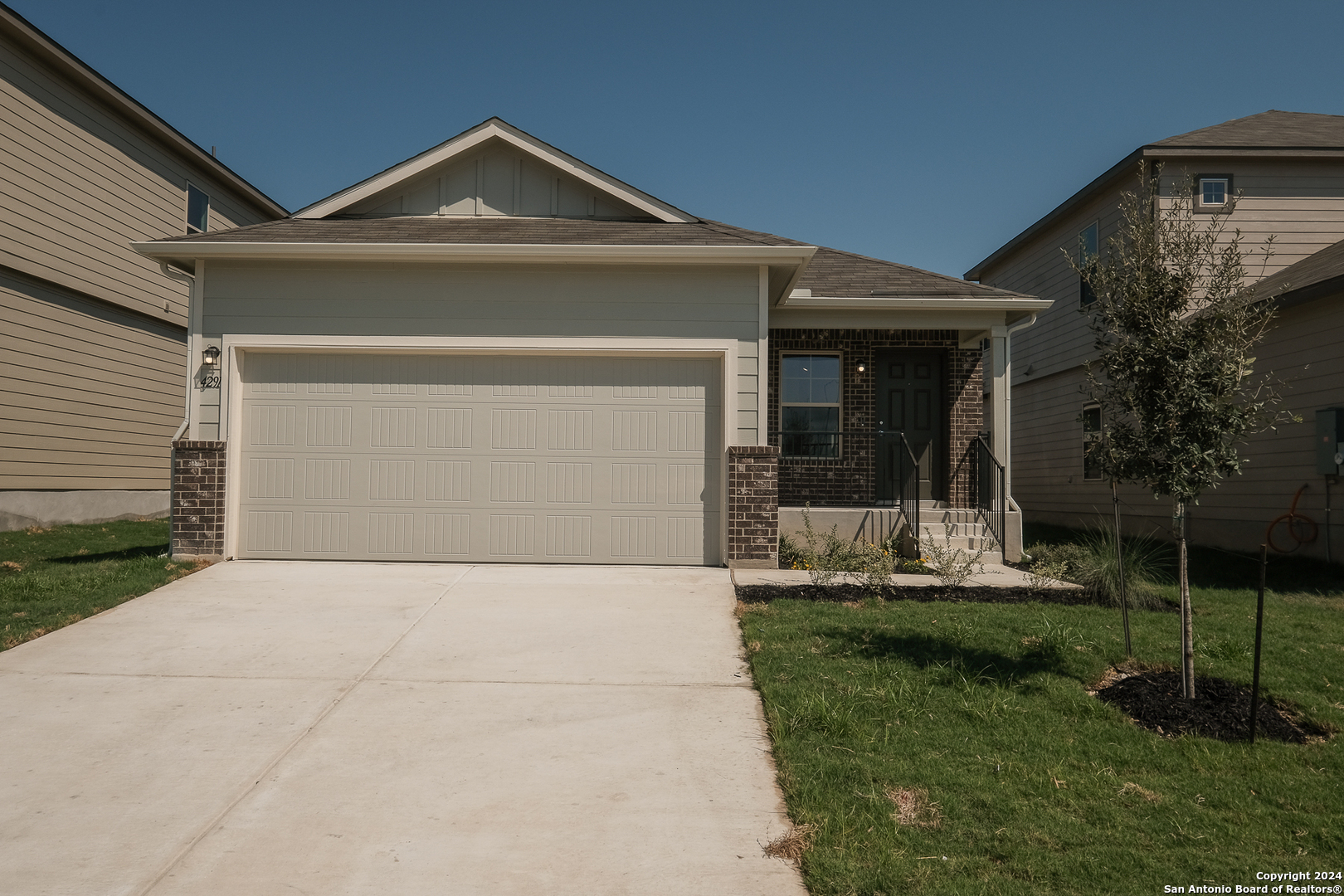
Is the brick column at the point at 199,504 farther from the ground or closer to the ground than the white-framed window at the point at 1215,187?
closer to the ground

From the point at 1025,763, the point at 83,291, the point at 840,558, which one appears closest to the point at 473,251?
the point at 840,558

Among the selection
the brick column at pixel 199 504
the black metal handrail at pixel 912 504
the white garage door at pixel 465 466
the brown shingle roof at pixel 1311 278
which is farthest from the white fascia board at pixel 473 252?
the brown shingle roof at pixel 1311 278

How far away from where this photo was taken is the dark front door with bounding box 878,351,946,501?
1266cm

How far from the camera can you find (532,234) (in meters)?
9.94

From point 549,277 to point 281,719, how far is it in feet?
19.5

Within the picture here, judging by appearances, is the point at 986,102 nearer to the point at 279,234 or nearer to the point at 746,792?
the point at 279,234

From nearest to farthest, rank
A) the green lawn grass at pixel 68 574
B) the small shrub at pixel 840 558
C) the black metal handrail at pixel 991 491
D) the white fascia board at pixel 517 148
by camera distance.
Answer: the green lawn grass at pixel 68 574
the small shrub at pixel 840 558
the white fascia board at pixel 517 148
the black metal handrail at pixel 991 491

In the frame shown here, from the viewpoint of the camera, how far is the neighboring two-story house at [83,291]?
13.0 m

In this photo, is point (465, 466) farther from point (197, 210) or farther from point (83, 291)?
point (197, 210)

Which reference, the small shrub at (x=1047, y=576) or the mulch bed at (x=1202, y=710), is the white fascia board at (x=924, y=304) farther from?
the mulch bed at (x=1202, y=710)

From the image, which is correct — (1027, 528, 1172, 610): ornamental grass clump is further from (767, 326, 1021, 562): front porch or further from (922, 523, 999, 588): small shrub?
(767, 326, 1021, 562): front porch

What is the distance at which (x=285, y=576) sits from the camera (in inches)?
337

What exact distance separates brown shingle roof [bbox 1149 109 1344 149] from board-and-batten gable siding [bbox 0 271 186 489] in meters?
18.1

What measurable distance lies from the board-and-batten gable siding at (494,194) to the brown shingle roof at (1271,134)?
9.88m
